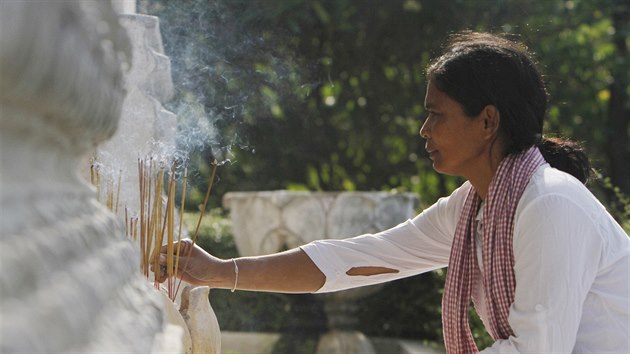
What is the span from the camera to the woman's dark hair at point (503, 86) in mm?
2152

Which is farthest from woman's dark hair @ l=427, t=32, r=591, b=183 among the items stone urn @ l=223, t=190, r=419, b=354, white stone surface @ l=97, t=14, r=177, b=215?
stone urn @ l=223, t=190, r=419, b=354

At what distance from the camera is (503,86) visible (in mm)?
2152

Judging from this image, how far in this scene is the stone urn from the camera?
5.71m

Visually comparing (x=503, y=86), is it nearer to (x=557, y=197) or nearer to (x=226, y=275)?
(x=557, y=197)

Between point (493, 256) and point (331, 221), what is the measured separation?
3614mm

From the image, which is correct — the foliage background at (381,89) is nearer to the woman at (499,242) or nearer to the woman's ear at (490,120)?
the woman at (499,242)

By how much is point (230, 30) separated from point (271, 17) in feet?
4.12

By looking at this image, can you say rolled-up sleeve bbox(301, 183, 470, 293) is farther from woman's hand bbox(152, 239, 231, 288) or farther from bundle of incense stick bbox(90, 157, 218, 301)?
bundle of incense stick bbox(90, 157, 218, 301)

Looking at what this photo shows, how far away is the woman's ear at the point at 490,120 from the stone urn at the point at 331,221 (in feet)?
11.5

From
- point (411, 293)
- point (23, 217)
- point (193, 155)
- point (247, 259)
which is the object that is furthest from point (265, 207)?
point (23, 217)

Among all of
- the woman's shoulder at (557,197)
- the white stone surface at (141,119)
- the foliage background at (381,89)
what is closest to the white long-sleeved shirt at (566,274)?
the woman's shoulder at (557,197)

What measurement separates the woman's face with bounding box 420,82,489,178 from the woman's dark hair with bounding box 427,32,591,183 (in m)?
0.02

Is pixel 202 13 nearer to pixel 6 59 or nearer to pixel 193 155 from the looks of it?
pixel 193 155

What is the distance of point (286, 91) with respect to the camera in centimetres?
702
